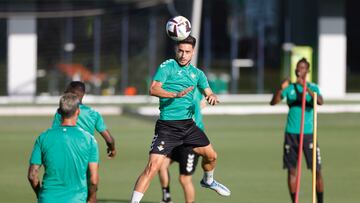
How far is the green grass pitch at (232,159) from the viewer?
15.7 metres

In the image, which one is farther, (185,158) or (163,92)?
(185,158)

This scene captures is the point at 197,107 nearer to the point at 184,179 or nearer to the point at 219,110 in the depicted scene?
the point at 184,179

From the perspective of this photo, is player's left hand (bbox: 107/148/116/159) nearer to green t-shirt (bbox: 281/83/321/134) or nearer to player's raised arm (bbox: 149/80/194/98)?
player's raised arm (bbox: 149/80/194/98)

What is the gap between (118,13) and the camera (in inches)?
1807

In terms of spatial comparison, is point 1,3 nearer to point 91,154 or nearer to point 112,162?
point 112,162

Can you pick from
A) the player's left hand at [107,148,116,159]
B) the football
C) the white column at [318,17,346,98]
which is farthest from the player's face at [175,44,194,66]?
the white column at [318,17,346,98]

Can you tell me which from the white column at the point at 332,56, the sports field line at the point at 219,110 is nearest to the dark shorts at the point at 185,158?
the sports field line at the point at 219,110

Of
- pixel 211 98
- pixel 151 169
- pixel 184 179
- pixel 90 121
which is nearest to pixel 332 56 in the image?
pixel 184 179

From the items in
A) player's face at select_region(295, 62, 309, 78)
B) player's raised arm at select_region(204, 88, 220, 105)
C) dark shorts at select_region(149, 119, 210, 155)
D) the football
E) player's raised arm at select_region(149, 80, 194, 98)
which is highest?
the football

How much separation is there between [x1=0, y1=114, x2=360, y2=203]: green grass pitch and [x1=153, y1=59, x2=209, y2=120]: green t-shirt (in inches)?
118

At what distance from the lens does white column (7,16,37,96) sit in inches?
1743

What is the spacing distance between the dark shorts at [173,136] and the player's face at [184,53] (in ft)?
2.28

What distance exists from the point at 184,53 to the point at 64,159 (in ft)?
11.7

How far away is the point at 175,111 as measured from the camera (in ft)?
40.1
